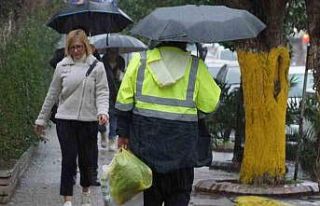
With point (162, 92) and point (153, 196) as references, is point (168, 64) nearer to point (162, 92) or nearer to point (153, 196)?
point (162, 92)

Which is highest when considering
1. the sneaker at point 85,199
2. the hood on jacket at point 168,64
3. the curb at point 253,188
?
the hood on jacket at point 168,64

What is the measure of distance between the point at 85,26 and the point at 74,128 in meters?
3.26

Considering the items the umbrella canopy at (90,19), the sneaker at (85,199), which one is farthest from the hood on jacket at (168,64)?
the umbrella canopy at (90,19)

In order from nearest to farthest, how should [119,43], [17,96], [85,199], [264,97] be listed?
[85,199] < [264,97] < [17,96] < [119,43]

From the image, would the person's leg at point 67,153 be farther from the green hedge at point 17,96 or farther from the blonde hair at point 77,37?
the green hedge at point 17,96

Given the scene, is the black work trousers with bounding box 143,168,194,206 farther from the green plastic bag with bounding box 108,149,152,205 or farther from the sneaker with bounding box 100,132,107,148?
the sneaker with bounding box 100,132,107,148

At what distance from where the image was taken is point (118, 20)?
11188 mm

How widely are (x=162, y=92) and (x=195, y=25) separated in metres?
0.70

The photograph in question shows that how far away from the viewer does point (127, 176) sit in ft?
18.6

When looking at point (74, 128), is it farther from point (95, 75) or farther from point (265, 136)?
point (265, 136)

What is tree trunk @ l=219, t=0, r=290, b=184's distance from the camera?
30.8 ft

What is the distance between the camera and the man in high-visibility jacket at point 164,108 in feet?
18.7

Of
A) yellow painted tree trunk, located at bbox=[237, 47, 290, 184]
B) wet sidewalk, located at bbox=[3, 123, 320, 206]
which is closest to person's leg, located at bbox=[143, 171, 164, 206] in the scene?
wet sidewalk, located at bbox=[3, 123, 320, 206]

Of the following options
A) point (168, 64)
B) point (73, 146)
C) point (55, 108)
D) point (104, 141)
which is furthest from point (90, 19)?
point (168, 64)
